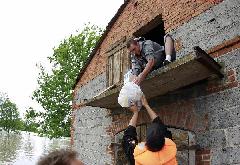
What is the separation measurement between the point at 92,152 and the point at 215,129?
16.3 ft

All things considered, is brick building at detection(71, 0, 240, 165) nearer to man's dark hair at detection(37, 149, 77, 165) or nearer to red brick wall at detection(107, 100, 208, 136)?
red brick wall at detection(107, 100, 208, 136)

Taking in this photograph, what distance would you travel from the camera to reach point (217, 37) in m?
5.07

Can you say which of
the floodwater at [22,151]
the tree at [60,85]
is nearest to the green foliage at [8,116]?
the floodwater at [22,151]

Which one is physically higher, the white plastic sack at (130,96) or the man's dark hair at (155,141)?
the white plastic sack at (130,96)

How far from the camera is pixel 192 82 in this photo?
533 centimetres

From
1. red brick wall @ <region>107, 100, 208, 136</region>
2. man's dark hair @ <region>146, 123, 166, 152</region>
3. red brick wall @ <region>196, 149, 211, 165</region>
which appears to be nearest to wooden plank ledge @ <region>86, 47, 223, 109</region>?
red brick wall @ <region>107, 100, 208, 136</region>

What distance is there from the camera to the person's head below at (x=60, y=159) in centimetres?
216

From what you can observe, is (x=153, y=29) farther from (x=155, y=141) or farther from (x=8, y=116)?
(x=8, y=116)

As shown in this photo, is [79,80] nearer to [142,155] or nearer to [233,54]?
[233,54]

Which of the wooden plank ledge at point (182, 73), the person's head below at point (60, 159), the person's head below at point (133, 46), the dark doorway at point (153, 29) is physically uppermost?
the dark doorway at point (153, 29)

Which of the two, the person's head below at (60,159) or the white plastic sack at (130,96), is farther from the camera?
the white plastic sack at (130,96)

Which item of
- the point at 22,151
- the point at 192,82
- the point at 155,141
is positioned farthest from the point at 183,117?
the point at 22,151

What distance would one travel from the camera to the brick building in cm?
461

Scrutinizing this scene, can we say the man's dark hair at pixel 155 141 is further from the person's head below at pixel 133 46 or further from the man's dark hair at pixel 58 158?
the person's head below at pixel 133 46
